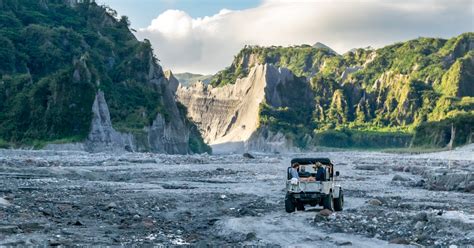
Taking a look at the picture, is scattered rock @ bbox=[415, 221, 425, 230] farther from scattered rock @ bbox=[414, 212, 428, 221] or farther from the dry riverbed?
scattered rock @ bbox=[414, 212, 428, 221]

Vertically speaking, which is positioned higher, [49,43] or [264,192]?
[49,43]

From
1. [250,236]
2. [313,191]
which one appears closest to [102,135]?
[313,191]

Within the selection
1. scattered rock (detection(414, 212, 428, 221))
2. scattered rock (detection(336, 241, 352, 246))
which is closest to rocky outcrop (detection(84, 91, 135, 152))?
scattered rock (detection(414, 212, 428, 221))

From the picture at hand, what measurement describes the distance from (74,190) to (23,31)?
297 feet

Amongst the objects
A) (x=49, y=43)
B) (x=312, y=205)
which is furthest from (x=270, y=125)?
(x=312, y=205)

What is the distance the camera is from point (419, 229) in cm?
1628

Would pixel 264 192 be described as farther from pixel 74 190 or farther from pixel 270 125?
pixel 270 125

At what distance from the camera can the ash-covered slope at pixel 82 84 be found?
8750 cm

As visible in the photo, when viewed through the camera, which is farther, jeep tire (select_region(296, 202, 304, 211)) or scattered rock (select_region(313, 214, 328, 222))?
jeep tire (select_region(296, 202, 304, 211))

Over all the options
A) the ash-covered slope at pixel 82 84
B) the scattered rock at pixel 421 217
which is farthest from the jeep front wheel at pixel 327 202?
the ash-covered slope at pixel 82 84

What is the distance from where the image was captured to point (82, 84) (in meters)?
92.0

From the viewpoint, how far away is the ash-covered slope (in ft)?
287

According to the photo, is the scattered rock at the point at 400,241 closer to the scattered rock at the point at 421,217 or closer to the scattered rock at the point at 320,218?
the scattered rock at the point at 421,217

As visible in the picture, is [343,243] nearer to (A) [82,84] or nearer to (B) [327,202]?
(B) [327,202]
